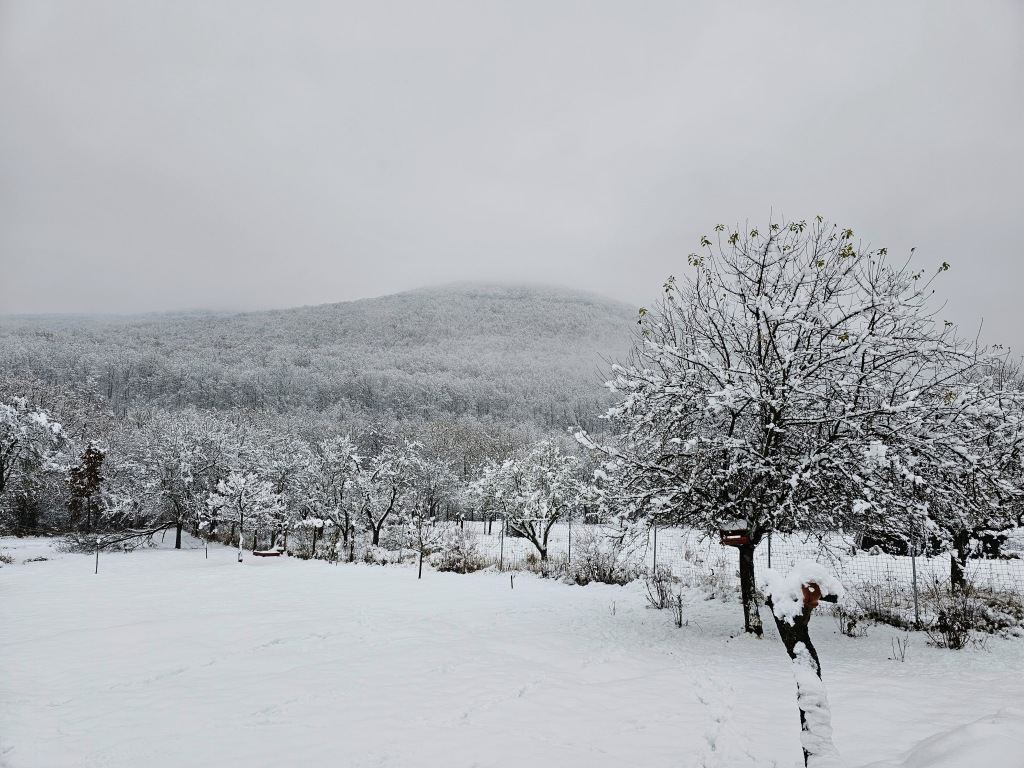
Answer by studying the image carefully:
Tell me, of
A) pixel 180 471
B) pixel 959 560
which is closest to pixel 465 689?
pixel 959 560

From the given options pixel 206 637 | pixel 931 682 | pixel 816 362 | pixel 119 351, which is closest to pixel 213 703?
pixel 206 637

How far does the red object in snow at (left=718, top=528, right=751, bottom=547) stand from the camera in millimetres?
8661

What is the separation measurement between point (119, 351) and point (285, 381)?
43516 mm

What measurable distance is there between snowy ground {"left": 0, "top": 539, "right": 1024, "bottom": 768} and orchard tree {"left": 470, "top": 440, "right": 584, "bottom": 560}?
482 inches

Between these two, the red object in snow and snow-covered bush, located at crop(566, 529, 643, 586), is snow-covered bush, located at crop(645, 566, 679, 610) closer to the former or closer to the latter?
snow-covered bush, located at crop(566, 529, 643, 586)

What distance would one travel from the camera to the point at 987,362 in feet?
27.3

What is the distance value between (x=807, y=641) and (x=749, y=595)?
7.17 meters

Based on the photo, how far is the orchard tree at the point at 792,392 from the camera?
316 inches

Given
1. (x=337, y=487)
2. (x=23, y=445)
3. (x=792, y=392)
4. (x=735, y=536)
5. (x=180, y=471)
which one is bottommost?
(x=337, y=487)

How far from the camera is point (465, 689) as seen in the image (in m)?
6.49

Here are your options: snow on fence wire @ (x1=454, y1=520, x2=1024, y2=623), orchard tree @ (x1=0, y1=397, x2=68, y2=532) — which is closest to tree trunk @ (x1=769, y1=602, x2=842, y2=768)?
snow on fence wire @ (x1=454, y1=520, x2=1024, y2=623)

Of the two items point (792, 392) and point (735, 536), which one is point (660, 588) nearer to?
point (735, 536)

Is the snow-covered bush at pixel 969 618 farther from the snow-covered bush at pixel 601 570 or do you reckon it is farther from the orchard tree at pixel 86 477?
the orchard tree at pixel 86 477

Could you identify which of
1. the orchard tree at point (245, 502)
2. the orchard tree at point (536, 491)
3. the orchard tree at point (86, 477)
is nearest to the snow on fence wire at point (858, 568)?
the orchard tree at point (536, 491)
